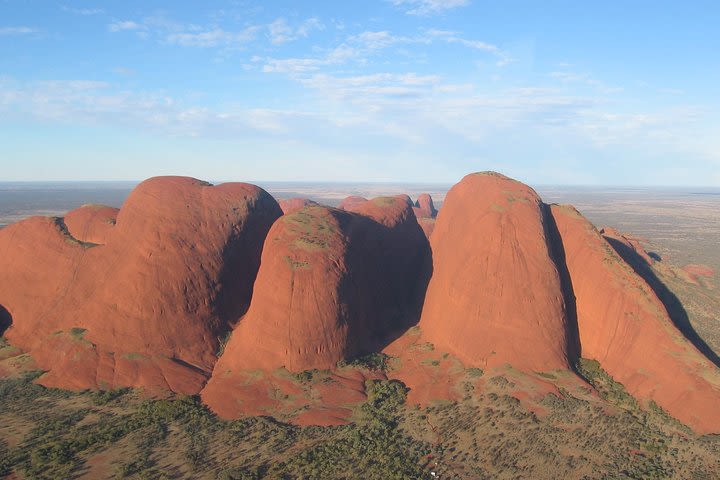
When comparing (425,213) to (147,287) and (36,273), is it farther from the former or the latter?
(36,273)

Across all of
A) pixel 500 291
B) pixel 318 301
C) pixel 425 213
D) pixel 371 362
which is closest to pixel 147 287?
pixel 318 301

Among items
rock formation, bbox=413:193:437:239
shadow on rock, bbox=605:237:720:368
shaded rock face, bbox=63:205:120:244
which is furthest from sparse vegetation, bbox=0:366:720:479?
rock formation, bbox=413:193:437:239

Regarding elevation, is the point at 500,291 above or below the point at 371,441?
above

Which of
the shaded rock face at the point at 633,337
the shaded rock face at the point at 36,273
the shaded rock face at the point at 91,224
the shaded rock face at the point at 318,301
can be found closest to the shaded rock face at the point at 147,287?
the shaded rock face at the point at 36,273

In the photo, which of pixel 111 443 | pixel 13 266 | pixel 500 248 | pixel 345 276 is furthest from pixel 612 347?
pixel 13 266

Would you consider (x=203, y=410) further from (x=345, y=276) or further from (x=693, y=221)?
(x=693, y=221)

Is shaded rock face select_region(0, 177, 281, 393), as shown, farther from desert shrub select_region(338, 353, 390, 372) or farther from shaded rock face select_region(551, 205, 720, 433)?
shaded rock face select_region(551, 205, 720, 433)

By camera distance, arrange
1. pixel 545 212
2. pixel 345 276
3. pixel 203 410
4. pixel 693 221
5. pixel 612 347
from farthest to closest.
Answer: pixel 693 221 < pixel 545 212 < pixel 345 276 < pixel 612 347 < pixel 203 410
